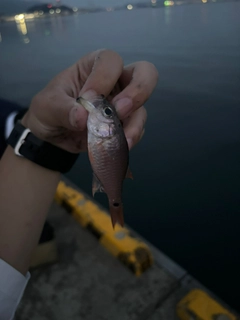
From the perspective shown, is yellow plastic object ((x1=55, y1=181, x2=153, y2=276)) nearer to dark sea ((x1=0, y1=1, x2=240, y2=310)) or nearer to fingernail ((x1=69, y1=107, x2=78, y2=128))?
fingernail ((x1=69, y1=107, x2=78, y2=128))

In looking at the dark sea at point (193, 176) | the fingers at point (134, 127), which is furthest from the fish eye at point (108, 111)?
the dark sea at point (193, 176)

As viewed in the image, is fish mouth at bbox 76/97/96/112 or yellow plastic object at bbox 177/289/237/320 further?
yellow plastic object at bbox 177/289/237/320

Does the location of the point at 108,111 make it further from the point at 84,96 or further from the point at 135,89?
the point at 135,89

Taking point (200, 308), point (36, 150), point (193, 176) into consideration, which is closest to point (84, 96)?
point (36, 150)

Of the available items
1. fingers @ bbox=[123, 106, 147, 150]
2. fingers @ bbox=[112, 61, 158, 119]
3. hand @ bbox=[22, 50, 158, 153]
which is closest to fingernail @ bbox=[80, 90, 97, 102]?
hand @ bbox=[22, 50, 158, 153]

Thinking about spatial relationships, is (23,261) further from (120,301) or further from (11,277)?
(120,301)

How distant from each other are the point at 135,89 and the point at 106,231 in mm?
2007

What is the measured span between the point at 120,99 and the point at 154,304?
190cm

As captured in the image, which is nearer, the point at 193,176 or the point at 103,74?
the point at 103,74

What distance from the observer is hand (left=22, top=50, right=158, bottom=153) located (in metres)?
1.35

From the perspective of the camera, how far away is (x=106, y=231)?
121 inches

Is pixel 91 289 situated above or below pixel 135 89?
below

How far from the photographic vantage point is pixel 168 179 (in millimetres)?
6855

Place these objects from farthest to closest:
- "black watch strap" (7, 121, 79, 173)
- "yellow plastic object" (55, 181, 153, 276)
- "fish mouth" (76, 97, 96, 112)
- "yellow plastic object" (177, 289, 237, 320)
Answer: "yellow plastic object" (55, 181, 153, 276), "yellow plastic object" (177, 289, 237, 320), "black watch strap" (7, 121, 79, 173), "fish mouth" (76, 97, 96, 112)
